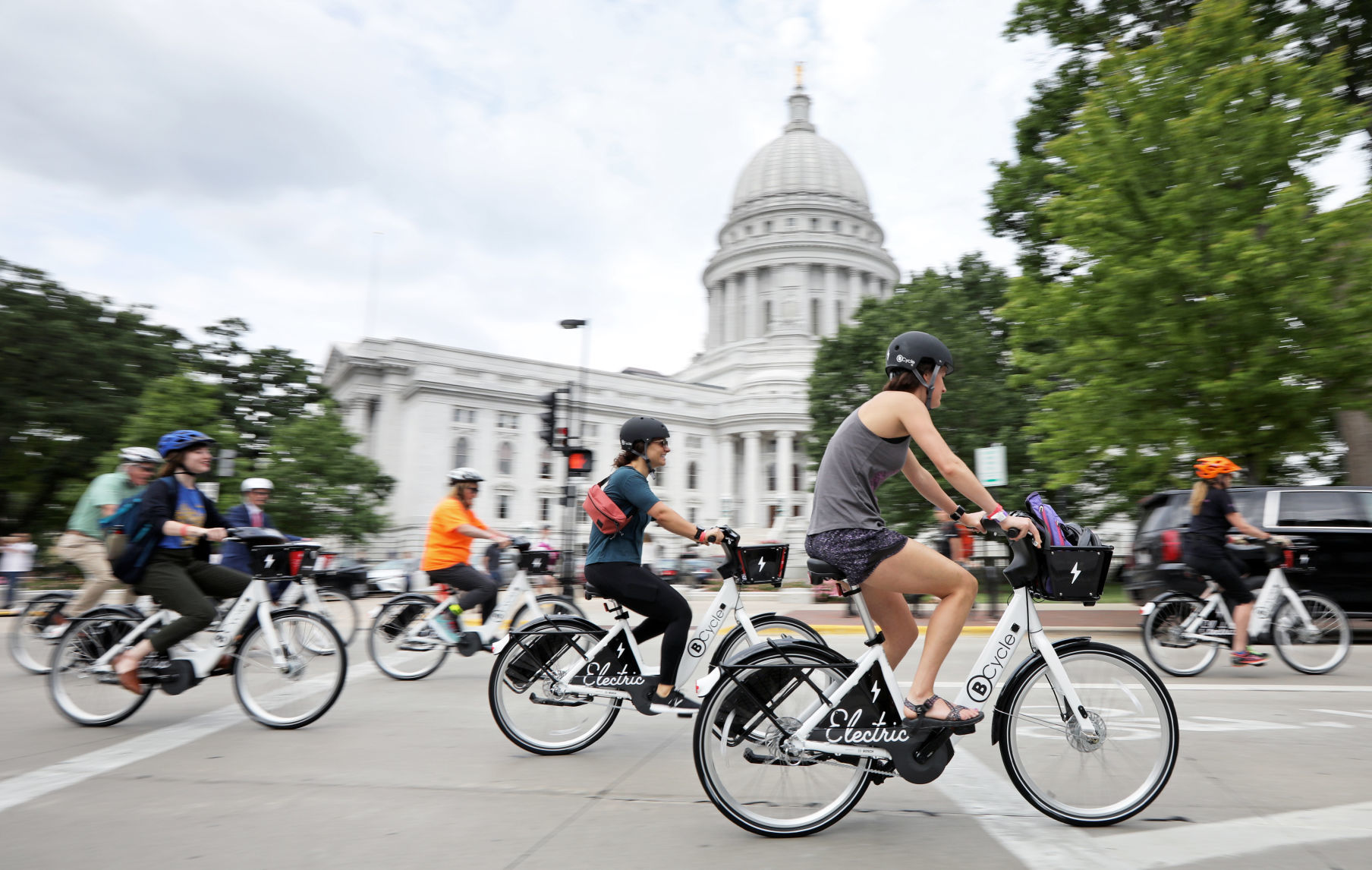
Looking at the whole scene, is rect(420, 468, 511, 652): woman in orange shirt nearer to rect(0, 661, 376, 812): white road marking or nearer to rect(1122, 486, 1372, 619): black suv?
rect(0, 661, 376, 812): white road marking

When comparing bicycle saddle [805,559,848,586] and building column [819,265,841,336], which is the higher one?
building column [819,265,841,336]

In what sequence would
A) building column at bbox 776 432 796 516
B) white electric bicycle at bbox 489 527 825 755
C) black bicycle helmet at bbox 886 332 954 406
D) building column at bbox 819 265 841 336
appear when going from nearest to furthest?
1. black bicycle helmet at bbox 886 332 954 406
2. white electric bicycle at bbox 489 527 825 755
3. building column at bbox 776 432 796 516
4. building column at bbox 819 265 841 336

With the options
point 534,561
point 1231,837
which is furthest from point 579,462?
point 1231,837

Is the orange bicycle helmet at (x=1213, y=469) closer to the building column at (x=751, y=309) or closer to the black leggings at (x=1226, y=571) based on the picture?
the black leggings at (x=1226, y=571)

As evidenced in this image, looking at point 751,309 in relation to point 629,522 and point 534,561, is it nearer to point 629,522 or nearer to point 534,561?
point 534,561

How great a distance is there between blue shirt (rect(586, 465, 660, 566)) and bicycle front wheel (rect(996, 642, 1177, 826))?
2.20 meters

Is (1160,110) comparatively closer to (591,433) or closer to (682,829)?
(682,829)

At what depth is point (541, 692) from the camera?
5.39 metres

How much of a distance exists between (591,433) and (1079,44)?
62.0 metres

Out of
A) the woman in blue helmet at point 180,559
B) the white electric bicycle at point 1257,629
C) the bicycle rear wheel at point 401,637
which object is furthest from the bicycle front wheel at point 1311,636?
the woman in blue helmet at point 180,559

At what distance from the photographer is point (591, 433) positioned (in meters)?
79.6

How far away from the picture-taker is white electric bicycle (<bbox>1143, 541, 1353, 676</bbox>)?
27.5ft

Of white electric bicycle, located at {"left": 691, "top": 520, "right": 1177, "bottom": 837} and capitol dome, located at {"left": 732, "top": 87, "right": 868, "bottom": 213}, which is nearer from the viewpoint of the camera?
white electric bicycle, located at {"left": 691, "top": 520, "right": 1177, "bottom": 837}

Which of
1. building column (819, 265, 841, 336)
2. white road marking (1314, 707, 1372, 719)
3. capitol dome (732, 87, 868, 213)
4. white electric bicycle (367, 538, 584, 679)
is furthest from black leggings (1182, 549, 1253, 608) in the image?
capitol dome (732, 87, 868, 213)
